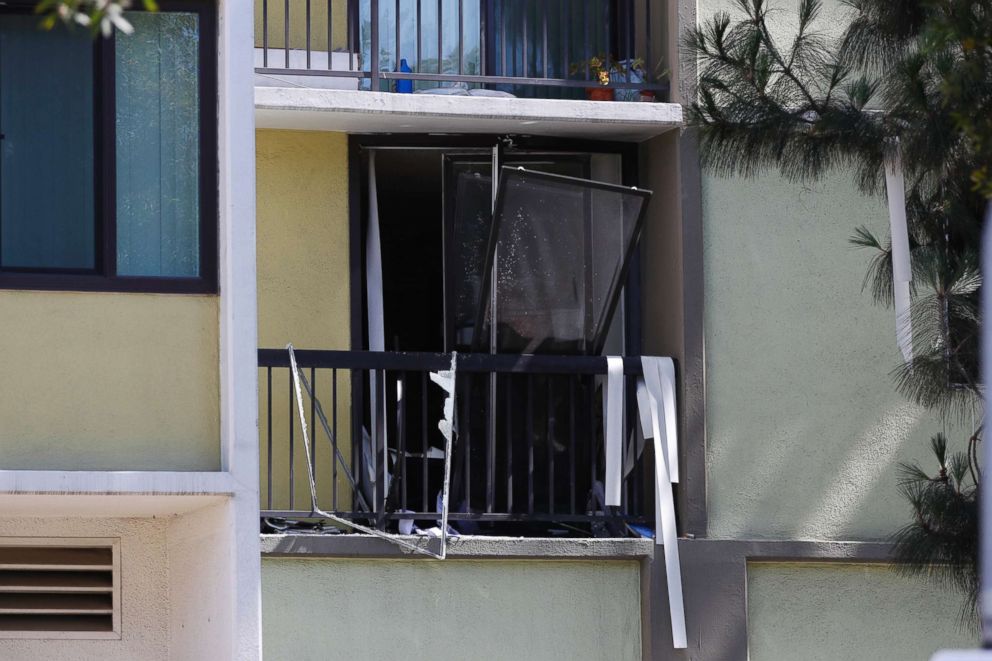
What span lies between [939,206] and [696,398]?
2.52 m

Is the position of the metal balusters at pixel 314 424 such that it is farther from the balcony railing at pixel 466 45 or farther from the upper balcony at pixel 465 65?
the balcony railing at pixel 466 45

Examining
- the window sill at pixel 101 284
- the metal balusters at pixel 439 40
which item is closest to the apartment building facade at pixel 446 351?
the window sill at pixel 101 284

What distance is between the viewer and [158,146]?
7867 millimetres

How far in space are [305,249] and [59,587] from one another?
2.32 m

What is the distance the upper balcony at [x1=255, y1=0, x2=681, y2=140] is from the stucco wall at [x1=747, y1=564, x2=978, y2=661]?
2577 mm

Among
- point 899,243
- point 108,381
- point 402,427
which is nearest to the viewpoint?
point 899,243

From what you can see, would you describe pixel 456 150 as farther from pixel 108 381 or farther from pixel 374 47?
pixel 108 381

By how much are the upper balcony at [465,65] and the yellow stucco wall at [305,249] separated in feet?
0.68

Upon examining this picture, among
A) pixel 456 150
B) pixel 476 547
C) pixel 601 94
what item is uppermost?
pixel 601 94

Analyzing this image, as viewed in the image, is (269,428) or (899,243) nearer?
(899,243)

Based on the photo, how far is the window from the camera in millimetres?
7746

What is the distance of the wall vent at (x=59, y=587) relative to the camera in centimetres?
868

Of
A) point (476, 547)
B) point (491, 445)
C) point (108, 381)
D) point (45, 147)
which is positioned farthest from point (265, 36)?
point (476, 547)

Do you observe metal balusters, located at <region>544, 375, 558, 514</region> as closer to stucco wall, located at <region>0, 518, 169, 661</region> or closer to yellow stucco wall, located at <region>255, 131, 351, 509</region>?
yellow stucco wall, located at <region>255, 131, 351, 509</region>
